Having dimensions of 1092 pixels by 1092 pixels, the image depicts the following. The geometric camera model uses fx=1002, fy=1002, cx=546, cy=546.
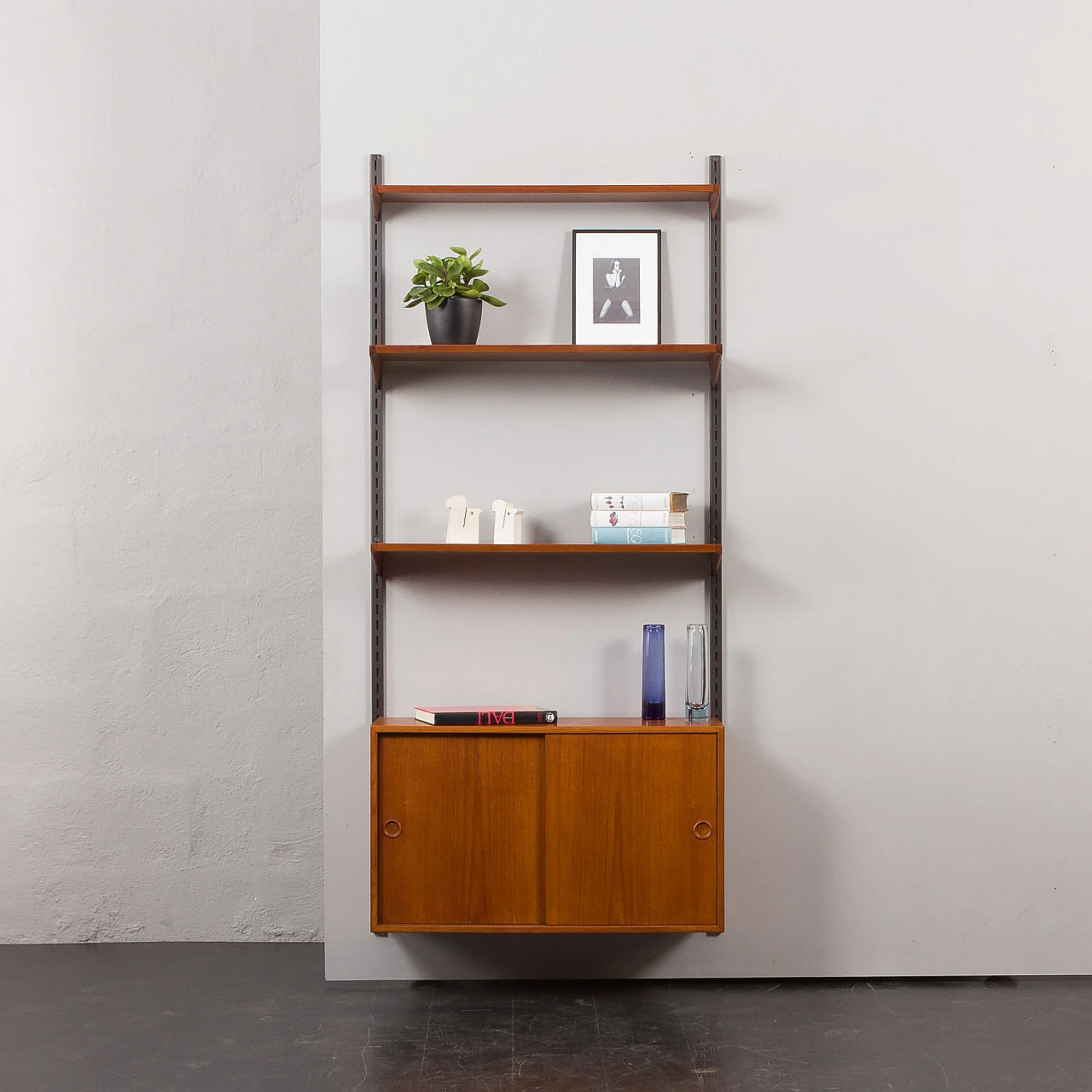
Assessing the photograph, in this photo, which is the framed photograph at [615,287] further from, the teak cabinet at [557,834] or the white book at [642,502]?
the teak cabinet at [557,834]

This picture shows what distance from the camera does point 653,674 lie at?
2568 mm

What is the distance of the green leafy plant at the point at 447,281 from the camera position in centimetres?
253

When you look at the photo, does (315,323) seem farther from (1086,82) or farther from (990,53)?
(1086,82)

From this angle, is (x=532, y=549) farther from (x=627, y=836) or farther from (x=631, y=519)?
(x=627, y=836)

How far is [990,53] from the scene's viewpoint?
8.98 ft

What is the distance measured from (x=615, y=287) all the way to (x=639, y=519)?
2.12ft

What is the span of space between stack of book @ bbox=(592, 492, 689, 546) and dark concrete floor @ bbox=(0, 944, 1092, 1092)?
3.86 feet

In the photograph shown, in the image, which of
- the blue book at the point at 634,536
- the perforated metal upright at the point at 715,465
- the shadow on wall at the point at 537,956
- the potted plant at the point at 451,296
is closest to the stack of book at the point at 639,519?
the blue book at the point at 634,536

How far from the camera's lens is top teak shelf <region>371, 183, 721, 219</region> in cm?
260

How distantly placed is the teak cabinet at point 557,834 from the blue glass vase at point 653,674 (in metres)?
0.11

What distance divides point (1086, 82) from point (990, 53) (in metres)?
0.28

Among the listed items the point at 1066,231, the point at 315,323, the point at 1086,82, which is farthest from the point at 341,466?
the point at 1086,82

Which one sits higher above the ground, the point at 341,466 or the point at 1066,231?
the point at 1066,231

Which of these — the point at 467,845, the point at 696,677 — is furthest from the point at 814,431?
the point at 467,845
